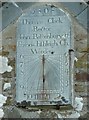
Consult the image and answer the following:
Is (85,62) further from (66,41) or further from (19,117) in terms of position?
(19,117)

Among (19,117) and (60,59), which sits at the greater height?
(60,59)

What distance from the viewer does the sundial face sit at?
7.62 meters

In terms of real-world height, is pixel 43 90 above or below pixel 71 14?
below

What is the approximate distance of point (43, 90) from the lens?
7.63 meters

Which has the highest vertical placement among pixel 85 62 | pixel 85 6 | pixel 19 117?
pixel 85 6

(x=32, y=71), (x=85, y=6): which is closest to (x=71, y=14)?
(x=85, y=6)

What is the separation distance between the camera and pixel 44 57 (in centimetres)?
764

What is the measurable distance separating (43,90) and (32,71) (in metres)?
0.19

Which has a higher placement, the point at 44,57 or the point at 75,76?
the point at 44,57

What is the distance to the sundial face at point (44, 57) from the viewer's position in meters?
7.62

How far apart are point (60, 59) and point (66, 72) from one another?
13cm

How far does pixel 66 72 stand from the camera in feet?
25.0

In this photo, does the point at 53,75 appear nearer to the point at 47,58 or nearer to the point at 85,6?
the point at 47,58

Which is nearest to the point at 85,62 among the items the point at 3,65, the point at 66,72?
the point at 66,72
